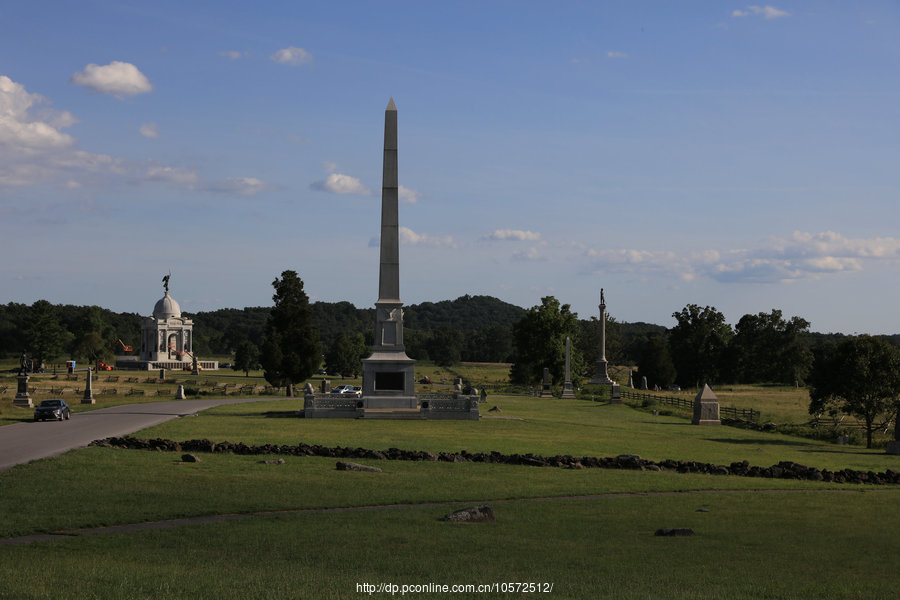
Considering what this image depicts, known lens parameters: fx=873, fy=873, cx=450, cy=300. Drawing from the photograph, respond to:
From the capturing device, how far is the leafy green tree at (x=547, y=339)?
9848 centimetres

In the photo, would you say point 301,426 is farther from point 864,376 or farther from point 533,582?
point 533,582

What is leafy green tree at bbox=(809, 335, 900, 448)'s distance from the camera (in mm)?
39375

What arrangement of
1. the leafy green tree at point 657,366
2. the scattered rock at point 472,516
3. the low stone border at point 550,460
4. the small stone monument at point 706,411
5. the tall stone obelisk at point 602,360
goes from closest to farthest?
the scattered rock at point 472,516, the low stone border at point 550,460, the small stone monument at point 706,411, the tall stone obelisk at point 602,360, the leafy green tree at point 657,366

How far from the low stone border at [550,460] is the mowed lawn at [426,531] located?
3.90ft

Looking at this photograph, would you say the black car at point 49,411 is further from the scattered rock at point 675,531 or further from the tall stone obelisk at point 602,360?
the tall stone obelisk at point 602,360

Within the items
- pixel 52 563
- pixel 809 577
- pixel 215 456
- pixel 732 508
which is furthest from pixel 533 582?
pixel 215 456

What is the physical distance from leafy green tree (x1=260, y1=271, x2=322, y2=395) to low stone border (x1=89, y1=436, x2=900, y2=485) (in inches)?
1579

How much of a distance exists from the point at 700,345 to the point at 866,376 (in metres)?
78.3

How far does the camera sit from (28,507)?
1653cm

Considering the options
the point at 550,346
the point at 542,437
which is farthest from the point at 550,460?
the point at 550,346

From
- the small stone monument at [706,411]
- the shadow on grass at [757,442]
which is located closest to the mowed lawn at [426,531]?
the shadow on grass at [757,442]

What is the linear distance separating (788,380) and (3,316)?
146 meters

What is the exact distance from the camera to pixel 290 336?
225ft

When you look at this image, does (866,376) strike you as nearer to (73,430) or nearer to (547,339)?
(73,430)
